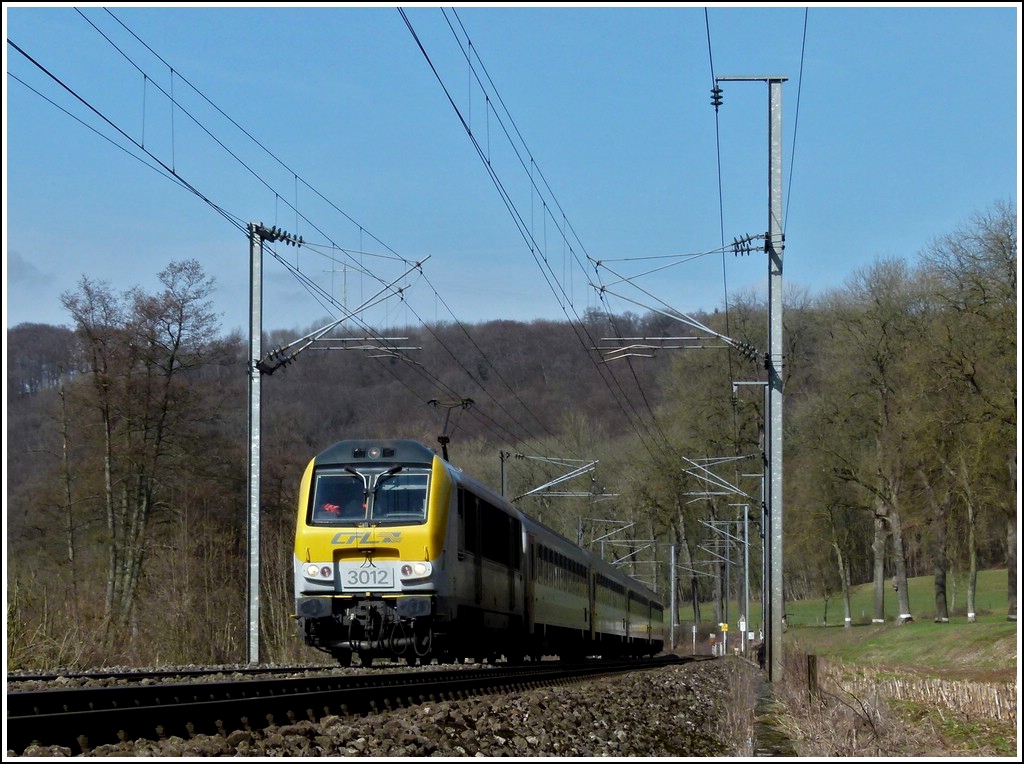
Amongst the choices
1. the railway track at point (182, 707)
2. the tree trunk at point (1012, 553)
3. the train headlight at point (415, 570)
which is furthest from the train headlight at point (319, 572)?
the tree trunk at point (1012, 553)

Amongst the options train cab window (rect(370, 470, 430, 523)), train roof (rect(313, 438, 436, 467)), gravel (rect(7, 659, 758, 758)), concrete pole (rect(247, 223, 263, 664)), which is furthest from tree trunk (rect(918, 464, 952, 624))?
gravel (rect(7, 659, 758, 758))

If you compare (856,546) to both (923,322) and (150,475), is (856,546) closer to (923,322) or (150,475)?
(923,322)

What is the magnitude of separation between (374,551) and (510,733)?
7571 mm

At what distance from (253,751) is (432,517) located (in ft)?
30.9

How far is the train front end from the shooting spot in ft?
54.9

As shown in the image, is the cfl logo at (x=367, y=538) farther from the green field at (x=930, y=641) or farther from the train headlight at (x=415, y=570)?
the green field at (x=930, y=641)

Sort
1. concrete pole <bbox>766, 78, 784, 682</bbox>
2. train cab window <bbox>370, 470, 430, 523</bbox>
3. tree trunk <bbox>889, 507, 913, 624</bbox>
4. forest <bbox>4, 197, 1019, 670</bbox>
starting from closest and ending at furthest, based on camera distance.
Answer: train cab window <bbox>370, 470, 430, 523</bbox>
concrete pole <bbox>766, 78, 784, 682</bbox>
forest <bbox>4, 197, 1019, 670</bbox>
tree trunk <bbox>889, 507, 913, 624</bbox>

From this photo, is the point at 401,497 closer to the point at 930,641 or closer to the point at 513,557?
the point at 513,557

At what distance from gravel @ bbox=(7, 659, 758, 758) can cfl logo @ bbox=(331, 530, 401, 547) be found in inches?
135

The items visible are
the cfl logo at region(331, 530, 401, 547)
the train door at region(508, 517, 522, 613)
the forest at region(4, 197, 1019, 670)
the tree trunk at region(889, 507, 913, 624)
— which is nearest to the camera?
the cfl logo at region(331, 530, 401, 547)

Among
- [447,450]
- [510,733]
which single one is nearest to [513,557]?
→ [510,733]

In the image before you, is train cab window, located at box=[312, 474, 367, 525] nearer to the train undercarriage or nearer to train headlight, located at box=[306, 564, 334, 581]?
train headlight, located at box=[306, 564, 334, 581]

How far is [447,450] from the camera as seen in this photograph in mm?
41375

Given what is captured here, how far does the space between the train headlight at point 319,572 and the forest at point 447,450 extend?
3773 mm
